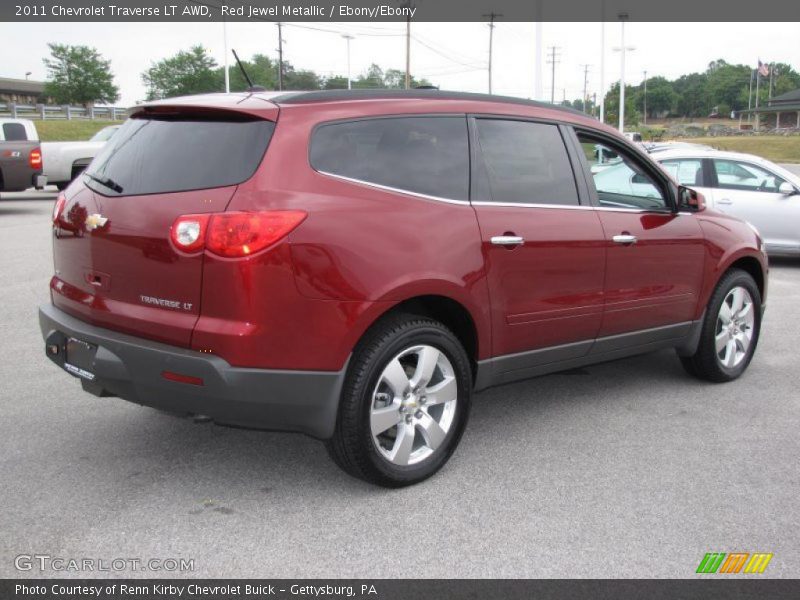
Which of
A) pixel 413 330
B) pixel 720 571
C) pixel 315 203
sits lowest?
pixel 720 571

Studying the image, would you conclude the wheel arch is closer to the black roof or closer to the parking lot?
the parking lot

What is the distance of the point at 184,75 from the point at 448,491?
7279 cm

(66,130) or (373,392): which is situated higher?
(66,130)

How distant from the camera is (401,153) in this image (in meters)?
3.83

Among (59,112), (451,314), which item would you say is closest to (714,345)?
(451,314)

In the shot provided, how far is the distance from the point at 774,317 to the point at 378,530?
5897mm

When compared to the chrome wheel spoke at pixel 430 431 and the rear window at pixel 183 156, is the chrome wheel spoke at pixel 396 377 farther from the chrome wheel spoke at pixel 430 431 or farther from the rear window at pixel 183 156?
the rear window at pixel 183 156

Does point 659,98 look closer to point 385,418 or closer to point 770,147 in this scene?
point 770,147

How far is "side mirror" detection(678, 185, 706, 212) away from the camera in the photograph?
520cm

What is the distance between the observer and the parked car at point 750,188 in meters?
10.9

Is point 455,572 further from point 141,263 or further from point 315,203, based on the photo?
point 141,263

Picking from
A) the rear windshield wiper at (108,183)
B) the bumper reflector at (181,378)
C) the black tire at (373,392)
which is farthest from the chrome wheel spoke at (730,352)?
the rear windshield wiper at (108,183)

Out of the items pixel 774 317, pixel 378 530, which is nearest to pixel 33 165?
pixel 774 317

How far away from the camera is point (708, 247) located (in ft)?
17.5
